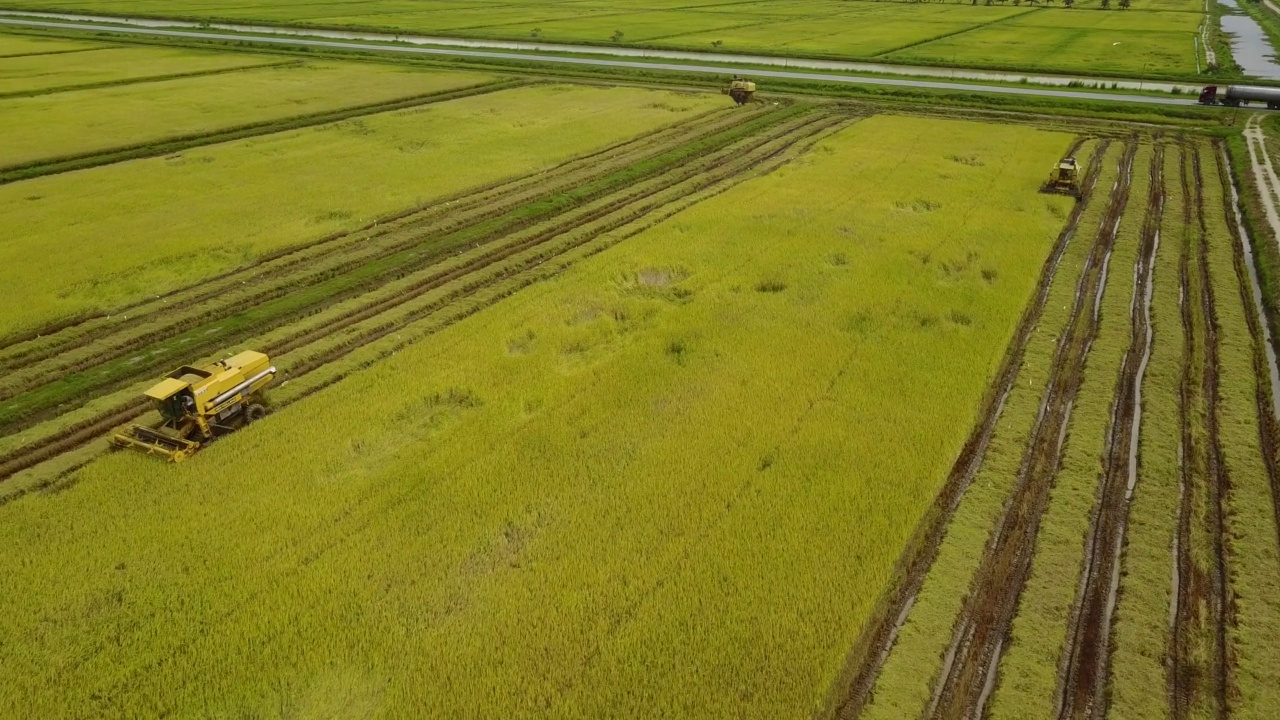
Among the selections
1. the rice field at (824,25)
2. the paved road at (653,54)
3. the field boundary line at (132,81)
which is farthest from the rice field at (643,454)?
the rice field at (824,25)

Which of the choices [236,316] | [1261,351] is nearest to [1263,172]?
[1261,351]

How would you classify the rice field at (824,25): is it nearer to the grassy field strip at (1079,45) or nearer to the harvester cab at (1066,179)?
the grassy field strip at (1079,45)

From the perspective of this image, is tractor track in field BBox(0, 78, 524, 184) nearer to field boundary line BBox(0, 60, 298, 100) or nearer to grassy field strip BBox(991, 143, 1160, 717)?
field boundary line BBox(0, 60, 298, 100)

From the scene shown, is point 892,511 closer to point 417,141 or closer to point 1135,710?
point 1135,710

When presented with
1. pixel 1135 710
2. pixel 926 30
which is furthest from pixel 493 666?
pixel 926 30

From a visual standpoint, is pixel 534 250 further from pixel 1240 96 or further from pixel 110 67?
pixel 110 67

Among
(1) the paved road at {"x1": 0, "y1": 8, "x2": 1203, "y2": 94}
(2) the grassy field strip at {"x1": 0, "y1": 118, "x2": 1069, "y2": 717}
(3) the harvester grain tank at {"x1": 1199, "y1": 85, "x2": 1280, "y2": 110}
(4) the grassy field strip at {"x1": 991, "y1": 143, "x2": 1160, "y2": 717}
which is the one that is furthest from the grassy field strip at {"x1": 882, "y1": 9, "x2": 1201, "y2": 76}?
(4) the grassy field strip at {"x1": 991, "y1": 143, "x2": 1160, "y2": 717}
